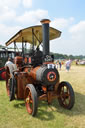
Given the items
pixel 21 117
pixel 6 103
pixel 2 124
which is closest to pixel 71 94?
pixel 21 117

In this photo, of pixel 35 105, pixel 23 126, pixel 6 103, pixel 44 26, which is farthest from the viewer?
pixel 6 103

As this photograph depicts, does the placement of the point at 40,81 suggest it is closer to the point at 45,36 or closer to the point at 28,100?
the point at 28,100

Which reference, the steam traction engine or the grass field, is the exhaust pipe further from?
the grass field

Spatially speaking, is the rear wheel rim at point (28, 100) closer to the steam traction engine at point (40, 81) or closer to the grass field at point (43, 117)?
the steam traction engine at point (40, 81)

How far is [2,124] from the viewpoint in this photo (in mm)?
2834

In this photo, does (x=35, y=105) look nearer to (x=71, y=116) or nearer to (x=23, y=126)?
(x=23, y=126)

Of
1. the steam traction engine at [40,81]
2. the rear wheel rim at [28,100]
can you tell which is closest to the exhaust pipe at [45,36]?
the steam traction engine at [40,81]

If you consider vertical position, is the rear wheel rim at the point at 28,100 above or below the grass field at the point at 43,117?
above

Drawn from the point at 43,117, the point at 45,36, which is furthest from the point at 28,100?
the point at 45,36

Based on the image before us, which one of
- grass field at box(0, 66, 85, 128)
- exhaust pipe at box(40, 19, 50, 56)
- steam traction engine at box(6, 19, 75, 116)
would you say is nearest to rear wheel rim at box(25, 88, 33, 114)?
steam traction engine at box(6, 19, 75, 116)

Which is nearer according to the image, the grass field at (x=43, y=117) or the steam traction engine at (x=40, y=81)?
the grass field at (x=43, y=117)

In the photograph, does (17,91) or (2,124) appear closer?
(2,124)

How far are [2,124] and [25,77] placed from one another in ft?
4.39

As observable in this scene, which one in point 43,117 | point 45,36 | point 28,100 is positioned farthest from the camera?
point 45,36
